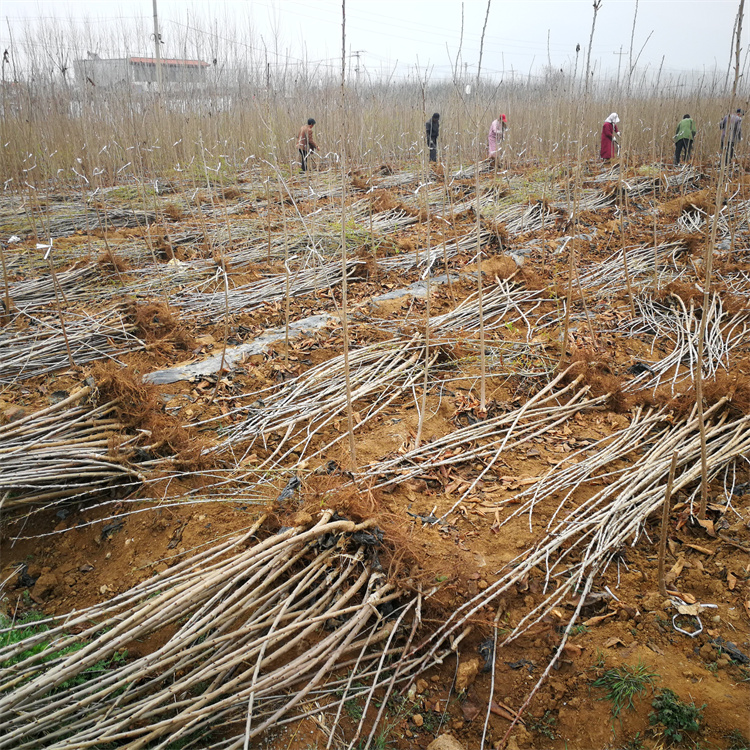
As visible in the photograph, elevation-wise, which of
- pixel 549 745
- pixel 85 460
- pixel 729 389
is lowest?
pixel 549 745

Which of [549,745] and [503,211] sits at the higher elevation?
[503,211]

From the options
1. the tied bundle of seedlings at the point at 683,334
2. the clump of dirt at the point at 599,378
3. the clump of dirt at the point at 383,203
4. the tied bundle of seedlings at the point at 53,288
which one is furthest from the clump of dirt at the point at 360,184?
the clump of dirt at the point at 599,378

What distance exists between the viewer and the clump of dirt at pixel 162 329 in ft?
10.6

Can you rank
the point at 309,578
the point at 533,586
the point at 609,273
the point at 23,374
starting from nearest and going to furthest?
the point at 309,578
the point at 533,586
the point at 23,374
the point at 609,273

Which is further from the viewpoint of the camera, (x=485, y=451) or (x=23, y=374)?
(x=23, y=374)

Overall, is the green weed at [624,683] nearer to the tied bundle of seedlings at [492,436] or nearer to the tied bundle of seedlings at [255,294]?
the tied bundle of seedlings at [492,436]

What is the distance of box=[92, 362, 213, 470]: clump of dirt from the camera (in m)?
2.19

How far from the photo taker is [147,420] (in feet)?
7.45

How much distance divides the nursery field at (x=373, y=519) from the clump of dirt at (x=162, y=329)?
2 cm

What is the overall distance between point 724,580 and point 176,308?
3425 millimetres

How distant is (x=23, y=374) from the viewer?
284 cm

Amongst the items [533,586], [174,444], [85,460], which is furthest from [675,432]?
[85,460]

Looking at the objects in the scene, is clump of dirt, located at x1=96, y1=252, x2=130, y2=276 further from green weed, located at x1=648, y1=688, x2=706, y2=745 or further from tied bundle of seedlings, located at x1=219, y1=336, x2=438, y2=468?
green weed, located at x1=648, y1=688, x2=706, y2=745

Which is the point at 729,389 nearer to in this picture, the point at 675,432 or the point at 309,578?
the point at 675,432
